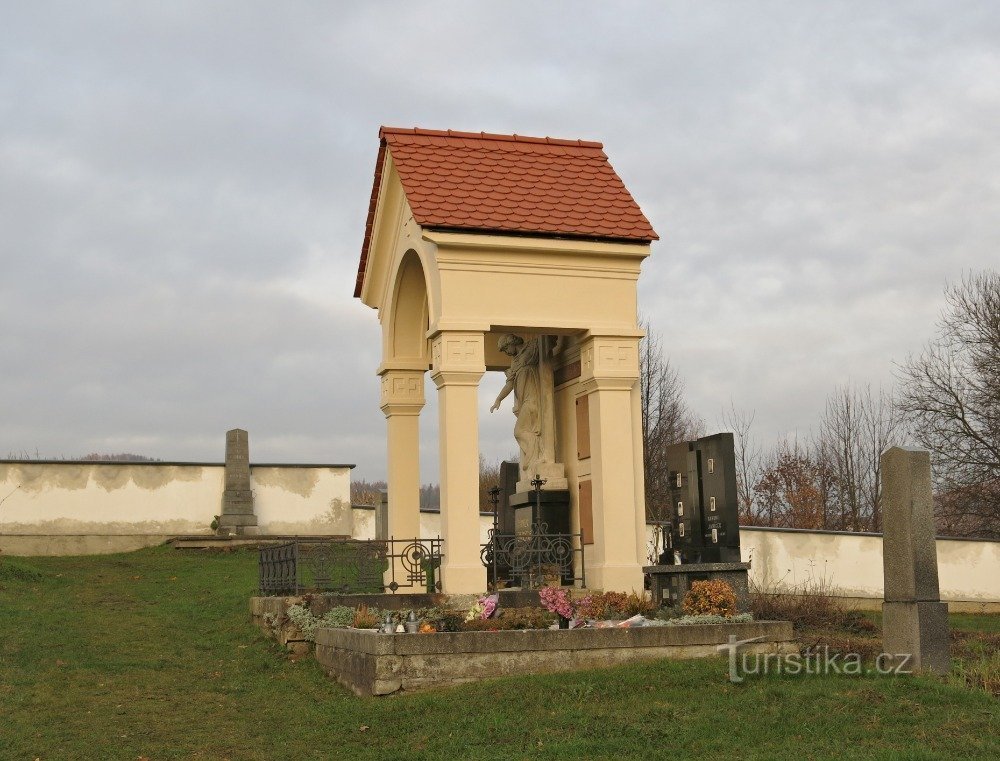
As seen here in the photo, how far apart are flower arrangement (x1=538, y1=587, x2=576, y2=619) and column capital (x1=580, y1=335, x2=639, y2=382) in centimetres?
333

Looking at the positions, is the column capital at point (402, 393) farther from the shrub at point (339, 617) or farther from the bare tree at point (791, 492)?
the bare tree at point (791, 492)

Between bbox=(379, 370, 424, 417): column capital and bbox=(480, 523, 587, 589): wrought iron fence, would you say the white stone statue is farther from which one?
bbox=(379, 370, 424, 417): column capital

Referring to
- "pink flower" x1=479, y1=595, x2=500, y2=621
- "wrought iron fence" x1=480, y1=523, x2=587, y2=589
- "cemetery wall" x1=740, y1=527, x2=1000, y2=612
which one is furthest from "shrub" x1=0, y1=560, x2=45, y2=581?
"cemetery wall" x1=740, y1=527, x2=1000, y2=612

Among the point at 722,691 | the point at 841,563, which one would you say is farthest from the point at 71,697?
the point at 841,563

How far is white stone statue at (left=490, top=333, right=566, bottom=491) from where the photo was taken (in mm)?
16484

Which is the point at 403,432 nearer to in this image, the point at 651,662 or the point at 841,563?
the point at 651,662

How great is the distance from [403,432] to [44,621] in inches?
231

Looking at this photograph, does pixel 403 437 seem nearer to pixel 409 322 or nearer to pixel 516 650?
pixel 409 322

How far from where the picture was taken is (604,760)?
26.3ft

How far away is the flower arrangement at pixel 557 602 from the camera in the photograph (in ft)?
39.7

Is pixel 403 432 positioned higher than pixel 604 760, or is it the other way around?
pixel 403 432

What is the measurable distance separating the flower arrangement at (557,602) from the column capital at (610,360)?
131 inches

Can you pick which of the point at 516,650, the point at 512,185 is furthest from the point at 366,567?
the point at 512,185

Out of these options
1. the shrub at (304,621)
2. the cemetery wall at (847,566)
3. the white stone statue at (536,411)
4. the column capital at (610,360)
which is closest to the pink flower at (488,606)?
the shrub at (304,621)
